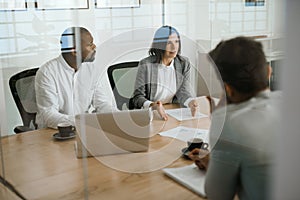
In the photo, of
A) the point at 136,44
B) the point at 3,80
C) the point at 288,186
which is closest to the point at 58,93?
the point at 3,80

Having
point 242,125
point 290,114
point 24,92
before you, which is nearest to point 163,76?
point 24,92

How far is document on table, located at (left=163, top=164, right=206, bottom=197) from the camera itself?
3.10 feet

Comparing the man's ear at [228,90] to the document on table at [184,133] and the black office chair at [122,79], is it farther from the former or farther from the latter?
the black office chair at [122,79]

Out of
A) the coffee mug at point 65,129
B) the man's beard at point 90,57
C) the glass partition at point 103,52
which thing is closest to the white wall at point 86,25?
the glass partition at point 103,52

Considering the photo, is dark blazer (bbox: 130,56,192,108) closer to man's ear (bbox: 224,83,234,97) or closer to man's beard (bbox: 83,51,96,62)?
man's beard (bbox: 83,51,96,62)

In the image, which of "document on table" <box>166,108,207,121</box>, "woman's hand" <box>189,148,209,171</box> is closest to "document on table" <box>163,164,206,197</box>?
"woman's hand" <box>189,148,209,171</box>

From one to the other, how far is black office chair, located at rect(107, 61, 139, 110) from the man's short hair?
241mm

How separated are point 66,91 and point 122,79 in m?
0.32

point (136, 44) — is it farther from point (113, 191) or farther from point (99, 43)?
point (113, 191)

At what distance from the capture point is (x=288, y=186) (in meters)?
0.53

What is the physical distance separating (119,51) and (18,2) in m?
0.72

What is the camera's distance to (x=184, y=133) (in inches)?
55.7

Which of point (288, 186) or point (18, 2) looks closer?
point (288, 186)

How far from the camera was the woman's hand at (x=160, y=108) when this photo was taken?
1.63 meters
